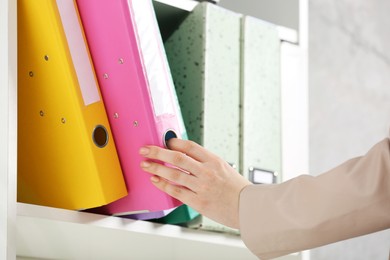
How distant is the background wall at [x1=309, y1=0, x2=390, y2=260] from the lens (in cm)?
205

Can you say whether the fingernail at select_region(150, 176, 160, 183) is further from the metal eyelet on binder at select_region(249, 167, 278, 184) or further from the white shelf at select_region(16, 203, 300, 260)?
the metal eyelet on binder at select_region(249, 167, 278, 184)

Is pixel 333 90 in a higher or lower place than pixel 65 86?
higher

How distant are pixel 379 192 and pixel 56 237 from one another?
0.47m

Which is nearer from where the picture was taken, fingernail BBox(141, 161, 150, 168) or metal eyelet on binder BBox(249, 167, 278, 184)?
fingernail BBox(141, 161, 150, 168)

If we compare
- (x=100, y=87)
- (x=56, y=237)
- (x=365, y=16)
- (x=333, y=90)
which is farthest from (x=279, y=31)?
(x=365, y=16)

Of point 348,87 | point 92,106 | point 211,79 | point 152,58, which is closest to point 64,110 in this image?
point 92,106

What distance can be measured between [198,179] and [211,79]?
204 mm

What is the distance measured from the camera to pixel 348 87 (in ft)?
7.04

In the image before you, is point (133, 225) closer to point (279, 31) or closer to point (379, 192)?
point (379, 192)

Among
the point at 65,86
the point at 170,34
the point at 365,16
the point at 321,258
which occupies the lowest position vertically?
the point at 321,258

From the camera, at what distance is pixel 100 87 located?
3.45 ft

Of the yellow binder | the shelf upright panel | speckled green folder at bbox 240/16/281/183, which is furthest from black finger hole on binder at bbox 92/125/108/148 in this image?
speckled green folder at bbox 240/16/281/183

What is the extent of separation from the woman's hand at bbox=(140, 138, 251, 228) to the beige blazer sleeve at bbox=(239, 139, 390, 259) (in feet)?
Result: 0.07

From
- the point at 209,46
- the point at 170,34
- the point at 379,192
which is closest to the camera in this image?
the point at 379,192
